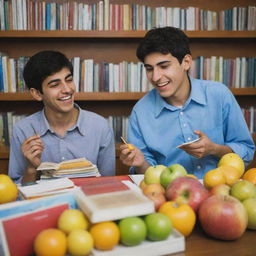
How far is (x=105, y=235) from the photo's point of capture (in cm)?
70

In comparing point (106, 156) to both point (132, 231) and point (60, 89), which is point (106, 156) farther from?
A: point (132, 231)

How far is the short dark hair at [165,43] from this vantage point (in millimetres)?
1582

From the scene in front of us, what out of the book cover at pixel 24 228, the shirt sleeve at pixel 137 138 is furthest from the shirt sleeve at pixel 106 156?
the book cover at pixel 24 228

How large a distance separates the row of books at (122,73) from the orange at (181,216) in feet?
6.10

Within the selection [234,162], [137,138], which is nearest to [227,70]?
[137,138]

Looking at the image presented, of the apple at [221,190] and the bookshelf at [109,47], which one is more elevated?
the bookshelf at [109,47]

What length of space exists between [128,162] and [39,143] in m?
0.40

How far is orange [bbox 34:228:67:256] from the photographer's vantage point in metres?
A: 0.69

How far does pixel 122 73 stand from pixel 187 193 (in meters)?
1.82

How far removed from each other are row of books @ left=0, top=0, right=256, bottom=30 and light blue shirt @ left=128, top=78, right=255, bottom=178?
3.41ft

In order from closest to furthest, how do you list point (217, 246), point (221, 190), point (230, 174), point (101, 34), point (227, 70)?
point (217, 246) → point (221, 190) → point (230, 174) → point (101, 34) → point (227, 70)

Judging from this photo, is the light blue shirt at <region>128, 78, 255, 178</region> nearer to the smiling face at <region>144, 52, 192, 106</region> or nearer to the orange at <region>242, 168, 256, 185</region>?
the smiling face at <region>144, 52, 192, 106</region>

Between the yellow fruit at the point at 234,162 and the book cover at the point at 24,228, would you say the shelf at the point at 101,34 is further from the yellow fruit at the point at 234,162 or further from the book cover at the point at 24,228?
the book cover at the point at 24,228

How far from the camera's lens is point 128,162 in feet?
4.65
